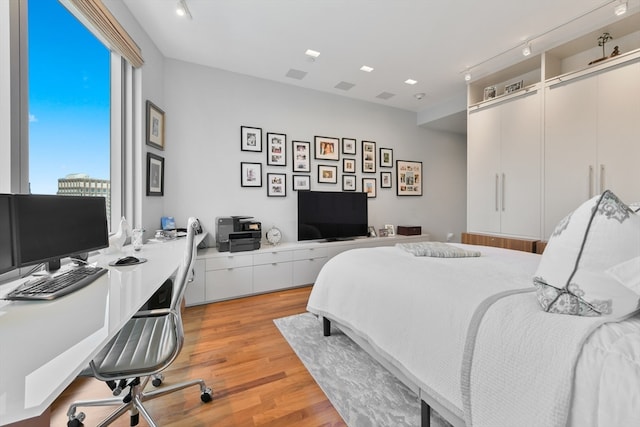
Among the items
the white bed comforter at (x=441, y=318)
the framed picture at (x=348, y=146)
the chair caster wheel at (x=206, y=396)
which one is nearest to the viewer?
the white bed comforter at (x=441, y=318)

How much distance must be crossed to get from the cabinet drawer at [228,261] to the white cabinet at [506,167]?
3.19m

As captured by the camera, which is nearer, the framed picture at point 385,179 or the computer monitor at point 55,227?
the computer monitor at point 55,227

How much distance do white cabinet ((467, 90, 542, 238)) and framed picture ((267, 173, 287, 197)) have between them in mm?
2723

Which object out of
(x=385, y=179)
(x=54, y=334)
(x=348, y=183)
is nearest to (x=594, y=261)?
(x=54, y=334)

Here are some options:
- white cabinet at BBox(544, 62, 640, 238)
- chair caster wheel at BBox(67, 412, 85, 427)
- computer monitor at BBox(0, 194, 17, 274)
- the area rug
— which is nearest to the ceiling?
white cabinet at BBox(544, 62, 640, 238)

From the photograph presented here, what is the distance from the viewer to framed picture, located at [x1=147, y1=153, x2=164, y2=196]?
2.78 metres

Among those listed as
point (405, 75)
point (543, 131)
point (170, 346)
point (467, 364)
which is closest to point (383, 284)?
point (467, 364)

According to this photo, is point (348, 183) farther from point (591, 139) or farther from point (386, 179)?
point (591, 139)

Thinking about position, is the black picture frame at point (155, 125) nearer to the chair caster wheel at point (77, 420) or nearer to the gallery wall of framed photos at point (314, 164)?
the gallery wall of framed photos at point (314, 164)

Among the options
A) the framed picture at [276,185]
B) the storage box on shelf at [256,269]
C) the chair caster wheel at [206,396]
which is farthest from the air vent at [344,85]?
the chair caster wheel at [206,396]

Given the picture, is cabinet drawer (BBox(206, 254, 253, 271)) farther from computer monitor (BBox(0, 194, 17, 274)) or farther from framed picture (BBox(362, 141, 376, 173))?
framed picture (BBox(362, 141, 376, 173))

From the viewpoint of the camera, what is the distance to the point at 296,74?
11.7 feet

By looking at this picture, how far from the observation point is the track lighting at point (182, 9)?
2213 mm

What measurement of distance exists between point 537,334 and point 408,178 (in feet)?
14.1
